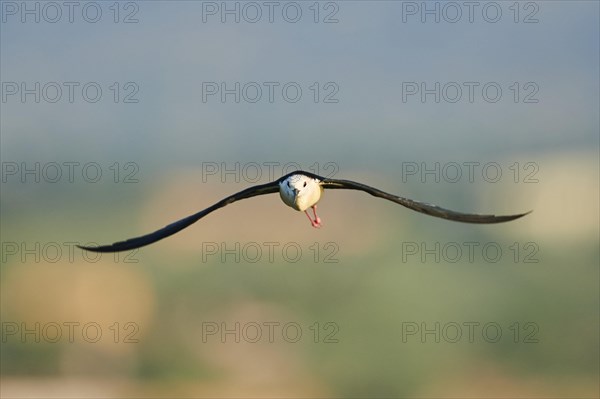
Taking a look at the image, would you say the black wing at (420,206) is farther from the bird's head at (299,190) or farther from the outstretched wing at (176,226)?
the outstretched wing at (176,226)

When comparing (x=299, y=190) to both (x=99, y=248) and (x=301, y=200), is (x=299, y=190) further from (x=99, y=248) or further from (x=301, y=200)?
(x=99, y=248)

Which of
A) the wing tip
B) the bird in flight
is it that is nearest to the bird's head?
the bird in flight

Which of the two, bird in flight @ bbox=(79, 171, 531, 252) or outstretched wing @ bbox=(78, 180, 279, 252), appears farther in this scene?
outstretched wing @ bbox=(78, 180, 279, 252)

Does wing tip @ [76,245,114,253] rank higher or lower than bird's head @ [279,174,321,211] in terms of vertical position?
lower

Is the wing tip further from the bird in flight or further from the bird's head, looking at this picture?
the bird's head

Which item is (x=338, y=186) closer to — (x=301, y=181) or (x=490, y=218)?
(x=301, y=181)

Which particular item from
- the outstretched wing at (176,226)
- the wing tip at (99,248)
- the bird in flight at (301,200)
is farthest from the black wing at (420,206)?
the wing tip at (99,248)

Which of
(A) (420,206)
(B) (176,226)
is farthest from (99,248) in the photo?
(A) (420,206)
